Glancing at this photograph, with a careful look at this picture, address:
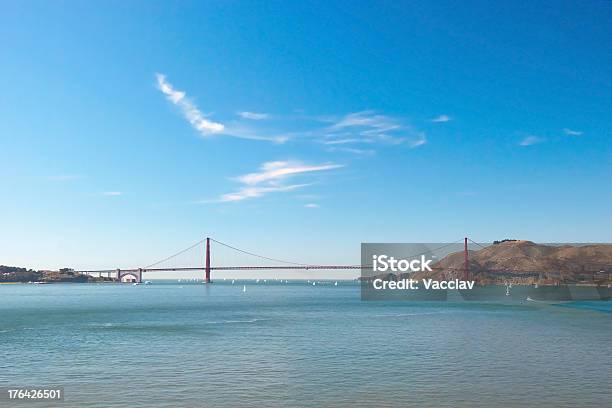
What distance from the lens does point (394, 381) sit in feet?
97.2

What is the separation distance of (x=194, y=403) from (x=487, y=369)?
18155mm

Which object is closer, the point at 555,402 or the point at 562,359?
the point at 555,402

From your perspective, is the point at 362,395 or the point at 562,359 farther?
the point at 562,359

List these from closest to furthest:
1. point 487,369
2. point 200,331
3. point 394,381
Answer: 1. point 394,381
2. point 487,369
3. point 200,331

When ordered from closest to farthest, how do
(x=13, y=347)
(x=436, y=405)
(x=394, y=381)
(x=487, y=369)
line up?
(x=436, y=405) → (x=394, y=381) → (x=487, y=369) → (x=13, y=347)

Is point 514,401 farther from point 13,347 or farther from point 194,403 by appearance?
point 13,347

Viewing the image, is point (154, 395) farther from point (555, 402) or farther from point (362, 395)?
point (555, 402)

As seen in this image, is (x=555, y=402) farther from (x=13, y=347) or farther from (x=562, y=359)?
(x=13, y=347)

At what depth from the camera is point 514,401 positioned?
994 inches

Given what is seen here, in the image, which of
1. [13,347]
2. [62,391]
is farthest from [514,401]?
[13,347]

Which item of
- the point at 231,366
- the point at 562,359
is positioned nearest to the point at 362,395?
the point at 231,366

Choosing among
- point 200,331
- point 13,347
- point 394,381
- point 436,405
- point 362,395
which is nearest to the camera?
point 436,405

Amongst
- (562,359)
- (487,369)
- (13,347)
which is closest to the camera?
(487,369)

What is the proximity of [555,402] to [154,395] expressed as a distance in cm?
1849
